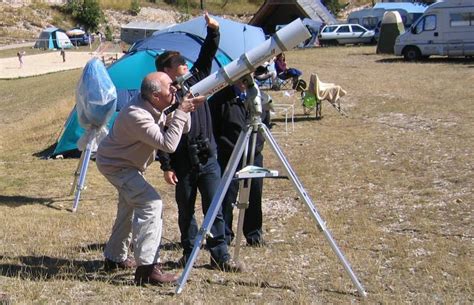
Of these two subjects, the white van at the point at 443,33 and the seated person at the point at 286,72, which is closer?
the seated person at the point at 286,72

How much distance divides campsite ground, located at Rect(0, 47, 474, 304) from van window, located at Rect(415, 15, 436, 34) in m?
13.3

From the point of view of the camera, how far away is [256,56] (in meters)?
4.32

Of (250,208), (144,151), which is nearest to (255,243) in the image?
(250,208)

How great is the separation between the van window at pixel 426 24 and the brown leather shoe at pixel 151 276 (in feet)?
78.9

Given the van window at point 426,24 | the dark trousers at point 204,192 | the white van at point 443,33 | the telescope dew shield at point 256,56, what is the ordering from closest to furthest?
the telescope dew shield at point 256,56
the dark trousers at point 204,192
the white van at point 443,33
the van window at point 426,24

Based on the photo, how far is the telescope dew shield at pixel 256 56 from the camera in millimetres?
4207

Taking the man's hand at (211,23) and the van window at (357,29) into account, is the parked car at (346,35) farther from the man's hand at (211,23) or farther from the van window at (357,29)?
the man's hand at (211,23)

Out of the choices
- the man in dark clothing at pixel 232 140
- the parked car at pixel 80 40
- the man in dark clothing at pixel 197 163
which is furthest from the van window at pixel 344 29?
the man in dark clothing at pixel 197 163

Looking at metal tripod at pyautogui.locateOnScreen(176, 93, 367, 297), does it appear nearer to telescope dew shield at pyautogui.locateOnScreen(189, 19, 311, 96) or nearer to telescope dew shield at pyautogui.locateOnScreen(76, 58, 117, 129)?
telescope dew shield at pyautogui.locateOnScreen(189, 19, 311, 96)

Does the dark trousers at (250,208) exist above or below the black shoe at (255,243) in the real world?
above

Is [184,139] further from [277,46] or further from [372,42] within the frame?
[372,42]

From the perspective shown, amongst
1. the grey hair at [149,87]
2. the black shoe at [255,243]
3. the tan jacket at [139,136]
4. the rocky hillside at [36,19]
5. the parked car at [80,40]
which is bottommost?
the parked car at [80,40]

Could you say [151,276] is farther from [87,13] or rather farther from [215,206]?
[87,13]

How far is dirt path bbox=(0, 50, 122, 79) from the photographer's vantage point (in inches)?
1406
